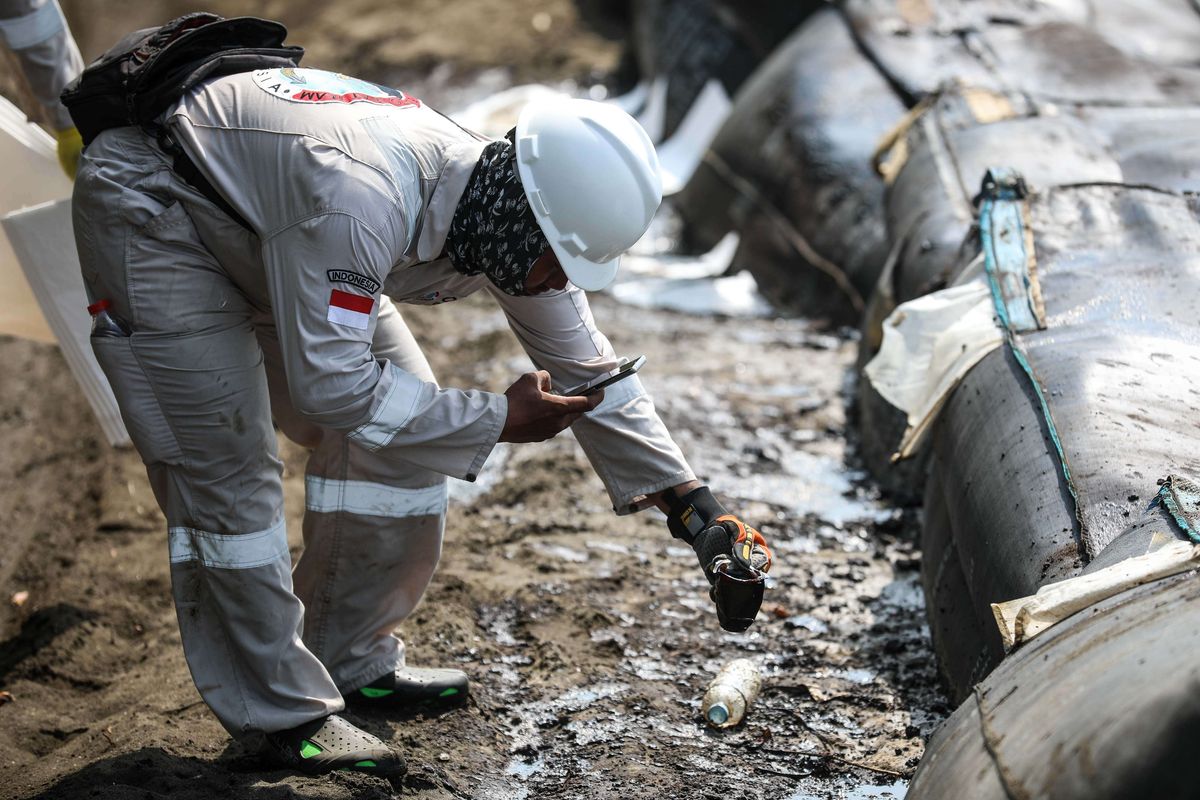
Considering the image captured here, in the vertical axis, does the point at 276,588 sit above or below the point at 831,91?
above

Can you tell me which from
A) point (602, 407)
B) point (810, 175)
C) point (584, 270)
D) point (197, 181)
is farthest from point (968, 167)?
point (197, 181)

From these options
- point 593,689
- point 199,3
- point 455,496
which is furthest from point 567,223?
point 199,3

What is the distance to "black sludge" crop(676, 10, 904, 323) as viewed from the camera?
16.1 feet

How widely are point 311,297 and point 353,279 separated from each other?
0.08 m

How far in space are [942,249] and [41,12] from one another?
8.70 feet

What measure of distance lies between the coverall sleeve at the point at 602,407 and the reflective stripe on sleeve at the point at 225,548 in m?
0.67

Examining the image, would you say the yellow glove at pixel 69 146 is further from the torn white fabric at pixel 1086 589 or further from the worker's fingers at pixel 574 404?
the torn white fabric at pixel 1086 589

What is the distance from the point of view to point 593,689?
2.78 meters

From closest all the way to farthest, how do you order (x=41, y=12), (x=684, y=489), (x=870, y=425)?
(x=684, y=489) < (x=41, y=12) < (x=870, y=425)

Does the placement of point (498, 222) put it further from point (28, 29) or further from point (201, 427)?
point (28, 29)

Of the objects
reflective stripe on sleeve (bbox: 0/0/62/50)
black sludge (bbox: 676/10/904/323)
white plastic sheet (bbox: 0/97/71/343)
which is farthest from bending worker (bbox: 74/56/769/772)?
black sludge (bbox: 676/10/904/323)

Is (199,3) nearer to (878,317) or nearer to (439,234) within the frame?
(878,317)

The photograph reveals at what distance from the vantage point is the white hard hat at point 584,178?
2080 mm

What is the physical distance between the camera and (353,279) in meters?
1.98
